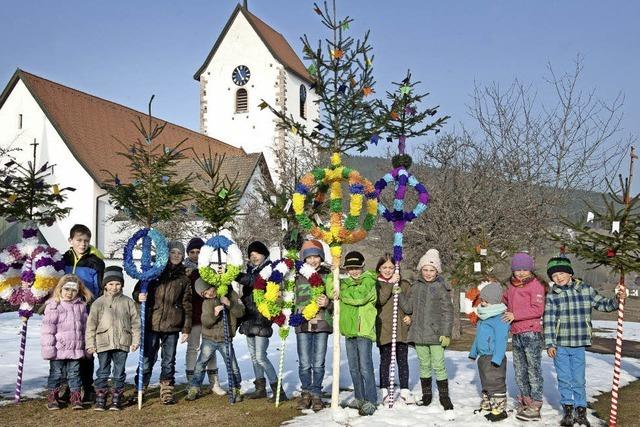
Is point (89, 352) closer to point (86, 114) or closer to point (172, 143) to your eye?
point (86, 114)

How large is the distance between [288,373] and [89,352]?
3.63 meters

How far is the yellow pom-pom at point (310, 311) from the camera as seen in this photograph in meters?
7.32

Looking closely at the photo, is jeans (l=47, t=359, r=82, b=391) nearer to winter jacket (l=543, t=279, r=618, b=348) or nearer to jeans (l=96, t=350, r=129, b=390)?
jeans (l=96, t=350, r=129, b=390)

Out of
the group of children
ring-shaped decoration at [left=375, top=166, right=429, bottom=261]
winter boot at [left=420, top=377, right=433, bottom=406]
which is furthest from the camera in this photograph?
ring-shaped decoration at [left=375, top=166, right=429, bottom=261]

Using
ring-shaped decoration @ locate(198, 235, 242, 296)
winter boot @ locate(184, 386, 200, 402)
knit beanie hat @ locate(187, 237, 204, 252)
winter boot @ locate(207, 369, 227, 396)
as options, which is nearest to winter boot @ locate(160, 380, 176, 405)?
winter boot @ locate(184, 386, 200, 402)

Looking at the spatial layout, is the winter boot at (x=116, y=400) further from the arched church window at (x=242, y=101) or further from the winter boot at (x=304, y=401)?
the arched church window at (x=242, y=101)

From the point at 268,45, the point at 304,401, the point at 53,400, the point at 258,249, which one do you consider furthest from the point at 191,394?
the point at 268,45

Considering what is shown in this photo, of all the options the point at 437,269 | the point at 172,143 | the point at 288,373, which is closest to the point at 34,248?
the point at 288,373

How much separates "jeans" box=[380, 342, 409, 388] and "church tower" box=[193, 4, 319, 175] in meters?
30.8

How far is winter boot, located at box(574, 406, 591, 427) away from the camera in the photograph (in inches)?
271

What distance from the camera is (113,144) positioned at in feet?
97.3

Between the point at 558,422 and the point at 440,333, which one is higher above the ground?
the point at 440,333

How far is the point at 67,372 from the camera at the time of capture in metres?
7.50

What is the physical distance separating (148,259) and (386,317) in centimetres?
312
